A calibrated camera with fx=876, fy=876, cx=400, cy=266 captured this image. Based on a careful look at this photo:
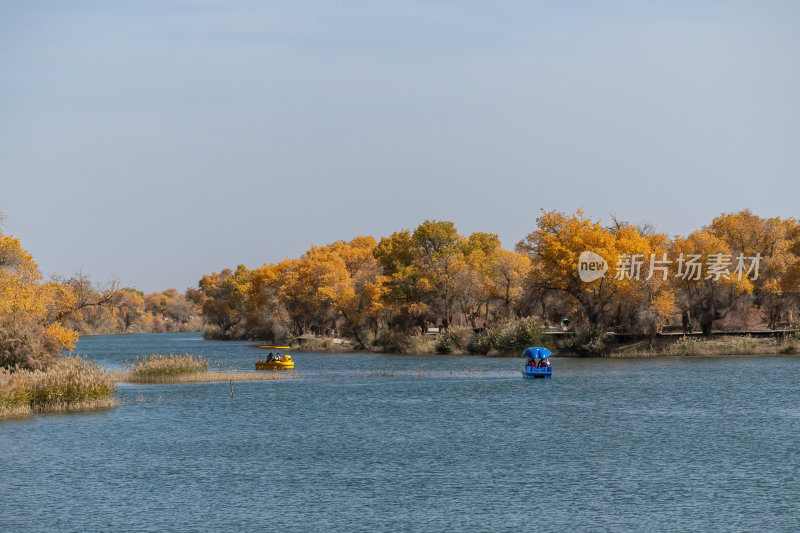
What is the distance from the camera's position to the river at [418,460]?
82.8 feet

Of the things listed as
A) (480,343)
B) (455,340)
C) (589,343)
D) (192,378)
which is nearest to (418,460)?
(192,378)

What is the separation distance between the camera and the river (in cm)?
2523

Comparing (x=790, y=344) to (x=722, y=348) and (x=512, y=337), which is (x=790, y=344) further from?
(x=512, y=337)

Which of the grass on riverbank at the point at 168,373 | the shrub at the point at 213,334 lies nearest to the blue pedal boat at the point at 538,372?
the grass on riverbank at the point at 168,373

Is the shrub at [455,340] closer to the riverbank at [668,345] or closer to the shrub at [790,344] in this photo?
the riverbank at [668,345]

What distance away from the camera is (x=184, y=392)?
58.2 meters

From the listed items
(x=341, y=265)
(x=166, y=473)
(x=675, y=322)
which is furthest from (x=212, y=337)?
(x=166, y=473)

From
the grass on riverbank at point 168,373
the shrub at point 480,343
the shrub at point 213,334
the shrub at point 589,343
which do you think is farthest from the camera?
the shrub at point 213,334

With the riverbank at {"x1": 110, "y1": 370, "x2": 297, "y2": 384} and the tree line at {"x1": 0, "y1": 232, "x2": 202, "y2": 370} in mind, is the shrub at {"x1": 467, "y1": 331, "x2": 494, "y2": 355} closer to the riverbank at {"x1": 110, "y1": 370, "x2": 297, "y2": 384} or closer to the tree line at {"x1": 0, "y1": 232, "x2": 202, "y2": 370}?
the riverbank at {"x1": 110, "y1": 370, "x2": 297, "y2": 384}

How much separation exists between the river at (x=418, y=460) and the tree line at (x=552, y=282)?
78.4 feet

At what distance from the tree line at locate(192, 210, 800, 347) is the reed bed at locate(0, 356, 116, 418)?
49168 millimetres

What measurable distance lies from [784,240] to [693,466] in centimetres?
6985

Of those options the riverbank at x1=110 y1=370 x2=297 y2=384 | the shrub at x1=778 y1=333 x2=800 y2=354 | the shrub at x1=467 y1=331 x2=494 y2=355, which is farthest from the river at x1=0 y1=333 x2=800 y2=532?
the shrub at x1=467 y1=331 x2=494 y2=355

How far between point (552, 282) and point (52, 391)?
53675 mm
